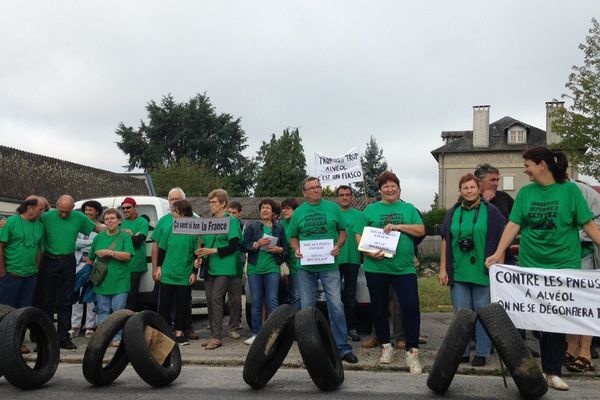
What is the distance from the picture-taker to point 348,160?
12.1 m

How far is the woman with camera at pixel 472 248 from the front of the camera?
6530 mm

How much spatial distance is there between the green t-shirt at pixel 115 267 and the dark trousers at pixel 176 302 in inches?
23.5

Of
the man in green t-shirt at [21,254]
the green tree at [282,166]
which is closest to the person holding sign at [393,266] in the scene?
the man in green t-shirt at [21,254]

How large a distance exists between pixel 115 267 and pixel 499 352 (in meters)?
5.18

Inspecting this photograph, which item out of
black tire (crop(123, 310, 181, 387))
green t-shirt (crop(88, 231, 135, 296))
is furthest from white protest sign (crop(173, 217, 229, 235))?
black tire (crop(123, 310, 181, 387))

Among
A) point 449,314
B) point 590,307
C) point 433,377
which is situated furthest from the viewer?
point 449,314

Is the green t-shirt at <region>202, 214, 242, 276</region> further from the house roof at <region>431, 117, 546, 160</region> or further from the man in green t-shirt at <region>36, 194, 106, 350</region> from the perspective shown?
the house roof at <region>431, 117, 546, 160</region>

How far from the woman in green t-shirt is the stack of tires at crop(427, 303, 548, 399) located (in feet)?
12.5

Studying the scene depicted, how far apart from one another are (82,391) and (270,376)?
166cm

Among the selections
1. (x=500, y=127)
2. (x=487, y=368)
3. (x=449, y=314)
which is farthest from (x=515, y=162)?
(x=487, y=368)

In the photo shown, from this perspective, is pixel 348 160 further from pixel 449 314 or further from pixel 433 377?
pixel 433 377

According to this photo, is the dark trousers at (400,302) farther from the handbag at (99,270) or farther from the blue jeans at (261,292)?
the handbag at (99,270)

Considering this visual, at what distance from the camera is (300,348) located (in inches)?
217

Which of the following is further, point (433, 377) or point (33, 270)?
point (33, 270)
